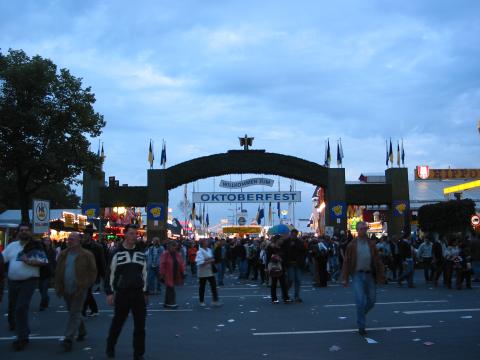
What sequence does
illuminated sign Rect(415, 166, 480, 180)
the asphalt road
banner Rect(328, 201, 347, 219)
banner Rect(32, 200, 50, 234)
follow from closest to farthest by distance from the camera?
the asphalt road
banner Rect(32, 200, 50, 234)
banner Rect(328, 201, 347, 219)
illuminated sign Rect(415, 166, 480, 180)

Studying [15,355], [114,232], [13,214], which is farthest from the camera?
[114,232]

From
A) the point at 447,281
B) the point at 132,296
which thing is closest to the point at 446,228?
the point at 447,281

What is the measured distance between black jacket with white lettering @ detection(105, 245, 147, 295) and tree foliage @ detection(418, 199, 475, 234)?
32.5 meters

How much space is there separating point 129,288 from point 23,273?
Answer: 2500mm

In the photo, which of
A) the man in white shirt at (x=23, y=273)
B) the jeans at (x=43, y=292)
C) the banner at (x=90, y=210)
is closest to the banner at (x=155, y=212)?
the banner at (x=90, y=210)

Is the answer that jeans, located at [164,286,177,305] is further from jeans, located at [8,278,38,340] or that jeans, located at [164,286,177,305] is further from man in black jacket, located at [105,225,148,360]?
man in black jacket, located at [105,225,148,360]

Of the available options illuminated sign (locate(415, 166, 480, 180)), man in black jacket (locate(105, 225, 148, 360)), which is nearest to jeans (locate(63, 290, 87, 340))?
man in black jacket (locate(105, 225, 148, 360))

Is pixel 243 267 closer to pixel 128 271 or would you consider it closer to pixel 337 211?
pixel 337 211

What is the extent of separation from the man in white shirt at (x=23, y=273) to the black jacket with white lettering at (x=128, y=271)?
202 cm

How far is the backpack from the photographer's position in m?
14.4

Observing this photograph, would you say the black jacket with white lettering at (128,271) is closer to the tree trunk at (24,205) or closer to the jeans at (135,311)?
the jeans at (135,311)

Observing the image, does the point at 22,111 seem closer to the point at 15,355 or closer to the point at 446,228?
the point at 15,355

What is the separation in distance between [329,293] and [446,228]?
22486 mm

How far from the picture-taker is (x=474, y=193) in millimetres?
56312
